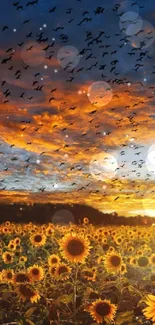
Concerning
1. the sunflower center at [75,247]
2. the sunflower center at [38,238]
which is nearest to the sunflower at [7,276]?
the sunflower center at [75,247]

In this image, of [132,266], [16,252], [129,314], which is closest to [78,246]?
[129,314]

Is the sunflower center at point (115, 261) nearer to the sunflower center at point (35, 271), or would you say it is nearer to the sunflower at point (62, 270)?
the sunflower at point (62, 270)

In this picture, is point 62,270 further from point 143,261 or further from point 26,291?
point 143,261

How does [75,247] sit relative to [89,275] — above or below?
above

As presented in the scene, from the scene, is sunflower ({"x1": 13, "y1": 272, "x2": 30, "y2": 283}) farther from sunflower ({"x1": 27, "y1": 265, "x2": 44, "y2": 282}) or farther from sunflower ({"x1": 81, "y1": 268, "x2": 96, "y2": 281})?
sunflower ({"x1": 81, "y1": 268, "x2": 96, "y2": 281})

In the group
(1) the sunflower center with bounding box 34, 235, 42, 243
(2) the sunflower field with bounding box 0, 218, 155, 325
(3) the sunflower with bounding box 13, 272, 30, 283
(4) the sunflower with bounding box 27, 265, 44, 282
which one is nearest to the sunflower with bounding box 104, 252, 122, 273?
(2) the sunflower field with bounding box 0, 218, 155, 325

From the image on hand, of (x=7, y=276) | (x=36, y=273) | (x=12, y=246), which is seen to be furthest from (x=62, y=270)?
(x=12, y=246)

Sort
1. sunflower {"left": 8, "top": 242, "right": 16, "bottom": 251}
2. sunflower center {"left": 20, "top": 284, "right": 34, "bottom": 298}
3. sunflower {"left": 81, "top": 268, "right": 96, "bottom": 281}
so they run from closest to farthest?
sunflower center {"left": 20, "top": 284, "right": 34, "bottom": 298} < sunflower {"left": 81, "top": 268, "right": 96, "bottom": 281} < sunflower {"left": 8, "top": 242, "right": 16, "bottom": 251}

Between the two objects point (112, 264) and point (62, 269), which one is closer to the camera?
point (62, 269)
